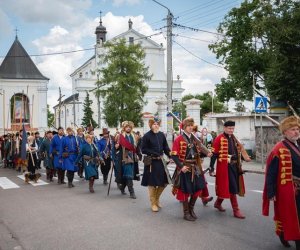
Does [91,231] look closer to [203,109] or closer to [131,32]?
[131,32]

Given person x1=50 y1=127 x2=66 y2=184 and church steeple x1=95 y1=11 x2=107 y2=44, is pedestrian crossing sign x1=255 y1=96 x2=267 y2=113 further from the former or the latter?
church steeple x1=95 y1=11 x2=107 y2=44

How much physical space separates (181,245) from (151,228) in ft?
3.94

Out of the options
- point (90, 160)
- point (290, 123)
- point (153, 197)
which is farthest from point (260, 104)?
point (290, 123)

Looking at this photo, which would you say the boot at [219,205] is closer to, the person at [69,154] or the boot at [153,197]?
the boot at [153,197]

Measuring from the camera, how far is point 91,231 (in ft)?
23.2

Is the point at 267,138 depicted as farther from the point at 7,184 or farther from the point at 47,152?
the point at 7,184

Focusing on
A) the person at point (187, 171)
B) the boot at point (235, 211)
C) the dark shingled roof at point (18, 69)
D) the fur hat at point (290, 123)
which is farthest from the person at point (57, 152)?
the dark shingled roof at point (18, 69)

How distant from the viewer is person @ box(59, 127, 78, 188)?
1316cm

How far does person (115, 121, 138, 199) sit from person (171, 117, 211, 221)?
282 centimetres

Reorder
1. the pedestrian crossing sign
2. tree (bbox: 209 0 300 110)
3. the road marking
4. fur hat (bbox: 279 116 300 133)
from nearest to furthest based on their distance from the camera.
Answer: fur hat (bbox: 279 116 300 133)
the road marking
the pedestrian crossing sign
tree (bbox: 209 0 300 110)

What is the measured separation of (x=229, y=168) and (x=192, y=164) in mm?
686

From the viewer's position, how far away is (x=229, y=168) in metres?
7.84

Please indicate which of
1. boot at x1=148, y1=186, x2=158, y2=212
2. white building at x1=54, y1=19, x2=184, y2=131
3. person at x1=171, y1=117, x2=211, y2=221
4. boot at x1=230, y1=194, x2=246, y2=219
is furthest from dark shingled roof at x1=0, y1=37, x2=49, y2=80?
boot at x1=230, y1=194, x2=246, y2=219

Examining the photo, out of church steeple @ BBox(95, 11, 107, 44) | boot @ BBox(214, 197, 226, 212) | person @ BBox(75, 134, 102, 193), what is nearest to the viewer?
boot @ BBox(214, 197, 226, 212)
